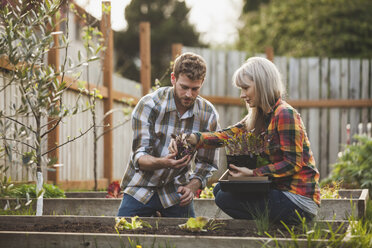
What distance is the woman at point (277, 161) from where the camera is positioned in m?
2.70

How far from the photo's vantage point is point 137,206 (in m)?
3.37

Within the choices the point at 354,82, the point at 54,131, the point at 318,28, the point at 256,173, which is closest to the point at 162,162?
the point at 256,173

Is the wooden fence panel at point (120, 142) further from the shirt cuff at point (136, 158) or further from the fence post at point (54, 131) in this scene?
the shirt cuff at point (136, 158)

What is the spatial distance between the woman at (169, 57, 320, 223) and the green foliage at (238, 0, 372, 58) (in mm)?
10645

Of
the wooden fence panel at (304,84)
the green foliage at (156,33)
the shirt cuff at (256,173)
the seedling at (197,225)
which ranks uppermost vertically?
the green foliage at (156,33)

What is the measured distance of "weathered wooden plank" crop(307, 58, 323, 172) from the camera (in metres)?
8.82

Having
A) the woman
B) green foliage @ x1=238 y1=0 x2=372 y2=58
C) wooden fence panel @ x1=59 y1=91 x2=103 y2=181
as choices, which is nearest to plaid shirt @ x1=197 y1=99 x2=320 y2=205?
the woman

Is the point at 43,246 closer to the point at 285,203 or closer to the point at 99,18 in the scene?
the point at 285,203

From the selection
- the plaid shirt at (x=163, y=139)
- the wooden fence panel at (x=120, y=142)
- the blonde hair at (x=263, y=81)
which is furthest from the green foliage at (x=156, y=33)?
the blonde hair at (x=263, y=81)

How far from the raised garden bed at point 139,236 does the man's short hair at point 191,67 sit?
962 millimetres

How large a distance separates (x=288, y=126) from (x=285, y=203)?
43cm

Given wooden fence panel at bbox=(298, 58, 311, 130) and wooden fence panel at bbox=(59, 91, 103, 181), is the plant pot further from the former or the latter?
wooden fence panel at bbox=(298, 58, 311, 130)

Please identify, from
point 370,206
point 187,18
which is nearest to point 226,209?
point 370,206

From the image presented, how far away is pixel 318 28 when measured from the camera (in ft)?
45.8
